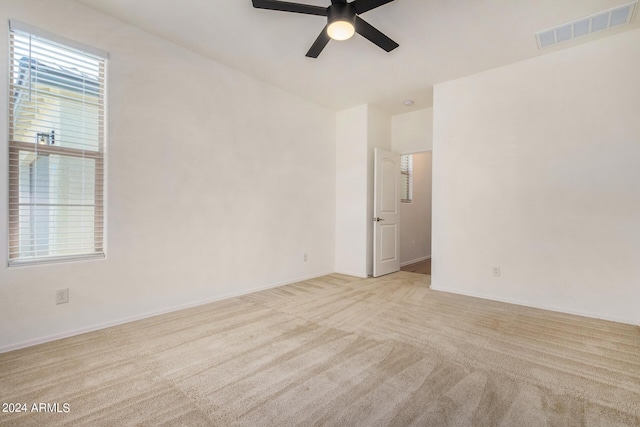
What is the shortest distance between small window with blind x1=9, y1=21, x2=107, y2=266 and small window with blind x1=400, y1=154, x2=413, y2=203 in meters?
5.17

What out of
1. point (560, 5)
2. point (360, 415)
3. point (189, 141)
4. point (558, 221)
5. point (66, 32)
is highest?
point (560, 5)

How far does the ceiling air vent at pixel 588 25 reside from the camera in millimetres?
2537

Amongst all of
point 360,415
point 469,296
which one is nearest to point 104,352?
point 360,415

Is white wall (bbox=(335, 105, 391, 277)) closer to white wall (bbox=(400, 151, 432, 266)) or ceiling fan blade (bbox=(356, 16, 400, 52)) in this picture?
white wall (bbox=(400, 151, 432, 266))

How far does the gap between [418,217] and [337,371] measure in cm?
516

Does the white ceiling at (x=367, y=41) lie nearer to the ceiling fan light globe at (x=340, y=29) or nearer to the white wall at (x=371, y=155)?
the ceiling fan light globe at (x=340, y=29)

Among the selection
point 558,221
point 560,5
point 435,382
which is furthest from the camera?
point 558,221

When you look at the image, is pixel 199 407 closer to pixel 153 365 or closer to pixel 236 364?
pixel 236 364

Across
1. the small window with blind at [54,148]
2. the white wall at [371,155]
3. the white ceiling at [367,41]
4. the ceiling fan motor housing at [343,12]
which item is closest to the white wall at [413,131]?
the white wall at [371,155]

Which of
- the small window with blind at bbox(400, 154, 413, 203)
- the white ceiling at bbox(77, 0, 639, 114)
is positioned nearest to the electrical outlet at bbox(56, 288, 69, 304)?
the white ceiling at bbox(77, 0, 639, 114)

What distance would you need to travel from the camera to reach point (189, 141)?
10.5 feet

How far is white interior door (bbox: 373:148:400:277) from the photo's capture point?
4.77 meters

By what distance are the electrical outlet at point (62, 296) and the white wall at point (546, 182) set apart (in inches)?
159

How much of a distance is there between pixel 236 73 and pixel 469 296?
4.06 meters
